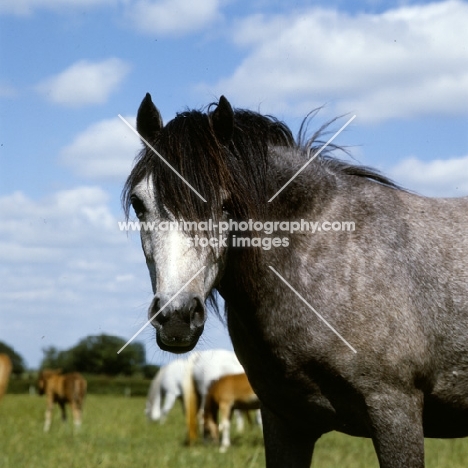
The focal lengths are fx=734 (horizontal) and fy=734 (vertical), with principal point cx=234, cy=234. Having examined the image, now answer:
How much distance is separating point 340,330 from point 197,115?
1.37 m

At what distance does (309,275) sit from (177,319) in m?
0.99

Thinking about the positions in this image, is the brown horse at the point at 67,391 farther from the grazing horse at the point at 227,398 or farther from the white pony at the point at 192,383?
the grazing horse at the point at 227,398

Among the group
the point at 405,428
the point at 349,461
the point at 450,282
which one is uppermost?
the point at 450,282

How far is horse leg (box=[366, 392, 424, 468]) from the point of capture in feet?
12.1

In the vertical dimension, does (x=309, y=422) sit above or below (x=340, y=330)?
below

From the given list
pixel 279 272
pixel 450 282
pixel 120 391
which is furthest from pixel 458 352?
pixel 120 391

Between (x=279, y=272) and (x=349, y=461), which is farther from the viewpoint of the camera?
(x=349, y=461)

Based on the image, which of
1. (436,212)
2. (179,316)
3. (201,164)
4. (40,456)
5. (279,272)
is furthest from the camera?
(40,456)

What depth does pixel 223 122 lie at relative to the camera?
3.87m

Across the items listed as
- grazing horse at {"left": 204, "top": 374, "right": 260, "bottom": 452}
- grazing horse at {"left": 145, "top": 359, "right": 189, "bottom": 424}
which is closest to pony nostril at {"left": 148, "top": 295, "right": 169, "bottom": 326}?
grazing horse at {"left": 204, "top": 374, "right": 260, "bottom": 452}

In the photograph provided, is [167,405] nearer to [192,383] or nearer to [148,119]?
[192,383]

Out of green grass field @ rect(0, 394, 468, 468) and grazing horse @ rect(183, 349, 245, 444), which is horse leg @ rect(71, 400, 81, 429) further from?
grazing horse @ rect(183, 349, 245, 444)

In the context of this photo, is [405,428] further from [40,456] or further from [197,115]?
[40,456]

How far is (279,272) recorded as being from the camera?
4.00 meters
